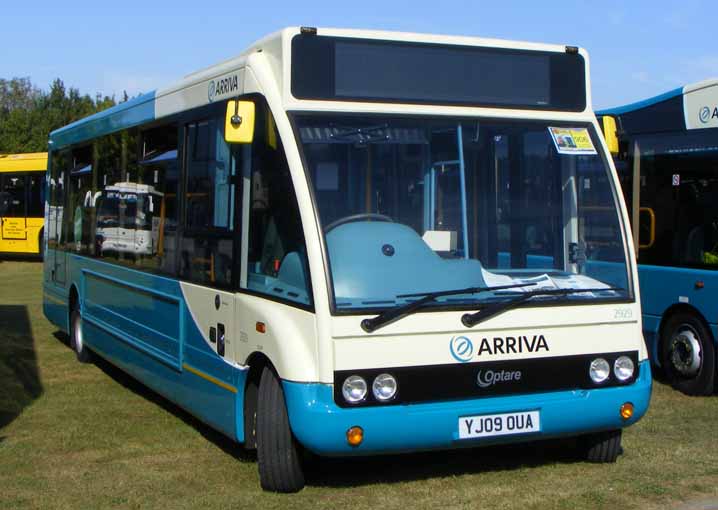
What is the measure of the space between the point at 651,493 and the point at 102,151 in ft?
23.5

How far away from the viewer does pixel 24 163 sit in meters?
35.2

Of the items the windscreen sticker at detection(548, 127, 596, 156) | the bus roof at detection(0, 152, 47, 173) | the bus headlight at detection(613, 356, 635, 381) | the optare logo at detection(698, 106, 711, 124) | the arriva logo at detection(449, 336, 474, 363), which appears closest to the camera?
the arriva logo at detection(449, 336, 474, 363)

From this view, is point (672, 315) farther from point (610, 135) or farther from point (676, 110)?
point (610, 135)

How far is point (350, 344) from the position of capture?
6.29 meters

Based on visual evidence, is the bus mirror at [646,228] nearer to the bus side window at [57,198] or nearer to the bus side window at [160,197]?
the bus side window at [160,197]

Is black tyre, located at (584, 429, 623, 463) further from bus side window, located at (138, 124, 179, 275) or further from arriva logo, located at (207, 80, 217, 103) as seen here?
arriva logo, located at (207, 80, 217, 103)

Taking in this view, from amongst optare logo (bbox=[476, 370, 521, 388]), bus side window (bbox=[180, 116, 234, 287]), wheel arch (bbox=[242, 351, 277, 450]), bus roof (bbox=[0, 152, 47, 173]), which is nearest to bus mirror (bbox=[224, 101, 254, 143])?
bus side window (bbox=[180, 116, 234, 287])

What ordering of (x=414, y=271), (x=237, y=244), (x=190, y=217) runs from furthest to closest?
(x=190, y=217) → (x=237, y=244) → (x=414, y=271)

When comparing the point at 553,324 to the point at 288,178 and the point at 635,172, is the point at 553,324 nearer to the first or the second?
the point at 288,178

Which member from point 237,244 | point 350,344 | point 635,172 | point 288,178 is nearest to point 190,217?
point 237,244

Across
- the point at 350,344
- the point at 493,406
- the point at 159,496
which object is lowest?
the point at 159,496

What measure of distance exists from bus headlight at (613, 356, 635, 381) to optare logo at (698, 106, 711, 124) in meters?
4.25

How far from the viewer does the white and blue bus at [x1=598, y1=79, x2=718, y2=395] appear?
10.5 m

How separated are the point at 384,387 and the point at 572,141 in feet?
7.16
